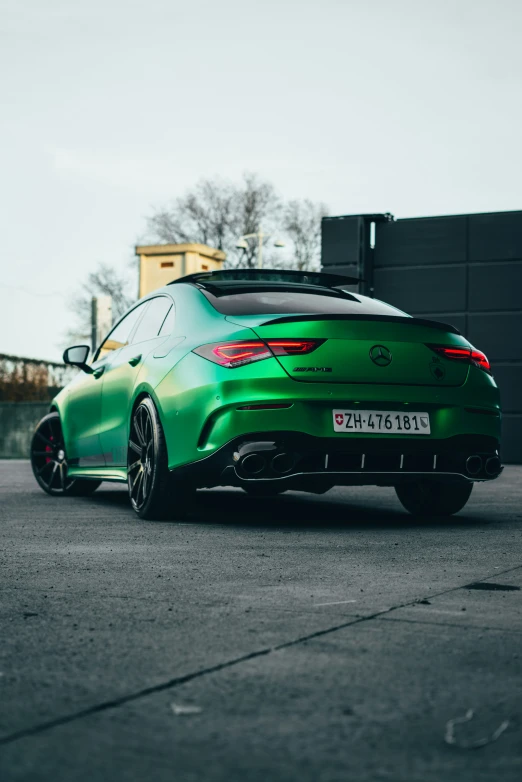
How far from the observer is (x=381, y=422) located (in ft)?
20.9

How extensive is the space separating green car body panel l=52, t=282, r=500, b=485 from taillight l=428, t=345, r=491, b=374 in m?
0.03

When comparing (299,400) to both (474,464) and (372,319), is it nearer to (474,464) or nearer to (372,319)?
(372,319)

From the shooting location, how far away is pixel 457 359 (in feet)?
21.9

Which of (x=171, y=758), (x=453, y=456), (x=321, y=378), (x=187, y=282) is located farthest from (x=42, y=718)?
(x=187, y=282)

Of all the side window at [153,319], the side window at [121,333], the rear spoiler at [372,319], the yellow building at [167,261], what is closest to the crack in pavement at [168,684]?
the rear spoiler at [372,319]

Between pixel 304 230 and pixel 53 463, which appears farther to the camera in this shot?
pixel 304 230

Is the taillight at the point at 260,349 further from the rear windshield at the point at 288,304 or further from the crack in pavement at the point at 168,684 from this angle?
the crack in pavement at the point at 168,684

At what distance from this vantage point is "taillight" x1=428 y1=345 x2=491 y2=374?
662 centimetres

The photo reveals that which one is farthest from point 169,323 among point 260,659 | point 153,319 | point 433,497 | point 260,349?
point 260,659

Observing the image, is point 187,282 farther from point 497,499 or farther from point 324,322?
point 497,499

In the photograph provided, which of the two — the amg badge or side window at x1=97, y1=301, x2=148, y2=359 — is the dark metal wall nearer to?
side window at x1=97, y1=301, x2=148, y2=359

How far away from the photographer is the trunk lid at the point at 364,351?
629 centimetres

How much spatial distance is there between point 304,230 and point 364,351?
45358 millimetres

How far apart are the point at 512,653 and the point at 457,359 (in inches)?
146
